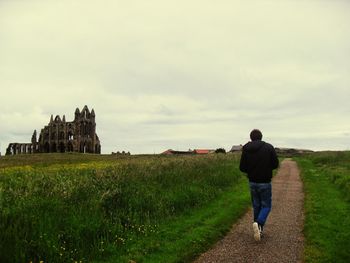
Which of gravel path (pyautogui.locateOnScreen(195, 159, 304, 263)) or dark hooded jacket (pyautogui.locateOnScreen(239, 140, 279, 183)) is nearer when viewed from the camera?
gravel path (pyautogui.locateOnScreen(195, 159, 304, 263))

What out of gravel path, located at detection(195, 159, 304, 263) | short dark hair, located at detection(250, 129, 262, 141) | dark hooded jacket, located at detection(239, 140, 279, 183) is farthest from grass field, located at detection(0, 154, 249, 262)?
short dark hair, located at detection(250, 129, 262, 141)

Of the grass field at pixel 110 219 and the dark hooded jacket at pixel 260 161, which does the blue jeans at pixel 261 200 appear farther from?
the grass field at pixel 110 219

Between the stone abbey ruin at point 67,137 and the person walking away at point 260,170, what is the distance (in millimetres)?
100547

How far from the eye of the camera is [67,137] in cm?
11156

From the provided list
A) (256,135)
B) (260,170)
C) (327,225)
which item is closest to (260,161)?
(260,170)

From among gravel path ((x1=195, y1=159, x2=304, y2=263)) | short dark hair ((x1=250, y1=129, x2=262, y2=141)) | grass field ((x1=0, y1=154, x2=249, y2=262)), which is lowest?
gravel path ((x1=195, y1=159, x2=304, y2=263))

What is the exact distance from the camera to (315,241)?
1052 cm

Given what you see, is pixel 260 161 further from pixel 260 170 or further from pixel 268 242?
pixel 268 242

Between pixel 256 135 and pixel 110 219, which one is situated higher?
pixel 256 135

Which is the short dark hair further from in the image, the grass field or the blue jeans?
the grass field

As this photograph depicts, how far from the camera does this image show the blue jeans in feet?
35.6

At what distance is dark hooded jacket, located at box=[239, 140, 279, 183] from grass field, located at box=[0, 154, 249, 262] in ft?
6.64

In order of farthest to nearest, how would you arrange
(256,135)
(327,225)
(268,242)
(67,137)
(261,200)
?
(67,137) < (327,225) < (256,135) < (261,200) < (268,242)

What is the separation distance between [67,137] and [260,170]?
10561cm
